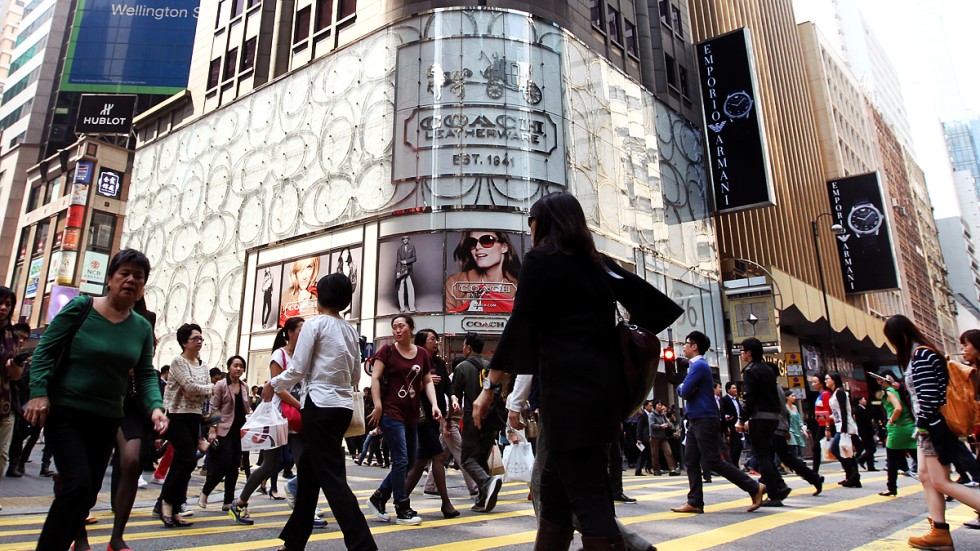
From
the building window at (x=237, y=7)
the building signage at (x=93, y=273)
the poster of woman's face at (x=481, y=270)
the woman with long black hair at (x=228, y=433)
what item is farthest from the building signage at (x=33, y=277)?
the woman with long black hair at (x=228, y=433)

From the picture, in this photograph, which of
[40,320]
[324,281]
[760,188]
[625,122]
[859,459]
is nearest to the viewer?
[324,281]

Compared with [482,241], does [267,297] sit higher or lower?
lower

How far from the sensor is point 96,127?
46750mm

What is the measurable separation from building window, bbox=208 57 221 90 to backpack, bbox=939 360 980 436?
3357 cm

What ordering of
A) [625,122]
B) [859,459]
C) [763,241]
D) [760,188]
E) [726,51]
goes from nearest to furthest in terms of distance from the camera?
[859,459]
[625,122]
[760,188]
[726,51]
[763,241]

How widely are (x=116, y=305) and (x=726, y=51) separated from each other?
33.0m

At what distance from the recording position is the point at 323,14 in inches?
1080

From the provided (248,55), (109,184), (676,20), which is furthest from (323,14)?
(109,184)

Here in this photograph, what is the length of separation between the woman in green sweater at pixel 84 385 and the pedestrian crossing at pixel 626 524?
4.80 ft

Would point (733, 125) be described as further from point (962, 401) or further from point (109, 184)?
point (109, 184)

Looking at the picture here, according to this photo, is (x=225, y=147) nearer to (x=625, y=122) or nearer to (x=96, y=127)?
(x=625, y=122)

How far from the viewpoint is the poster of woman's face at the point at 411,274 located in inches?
817

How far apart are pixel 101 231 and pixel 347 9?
1275 inches

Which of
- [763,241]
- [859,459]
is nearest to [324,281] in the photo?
[859,459]
